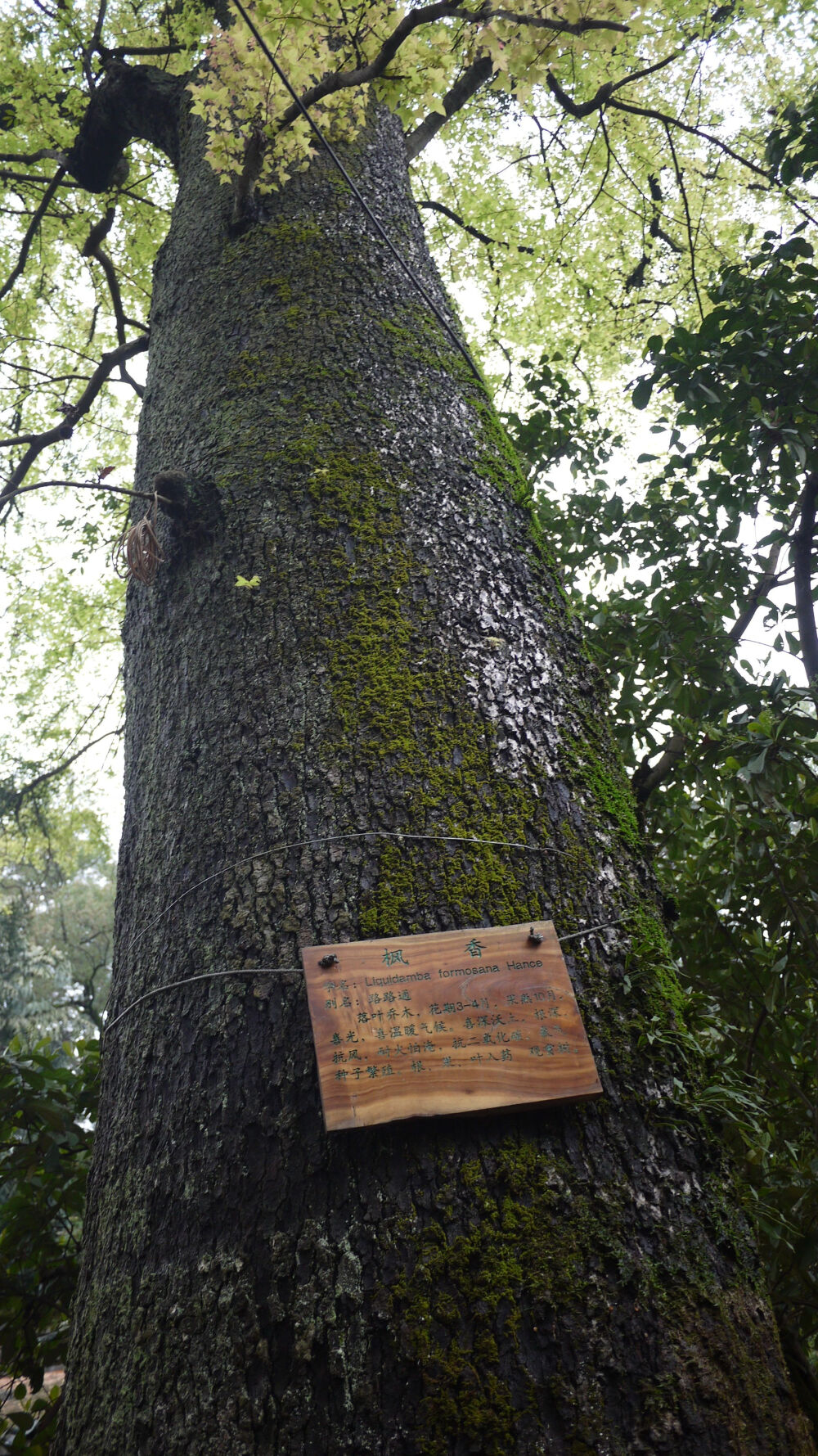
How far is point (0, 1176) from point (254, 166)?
3.18m

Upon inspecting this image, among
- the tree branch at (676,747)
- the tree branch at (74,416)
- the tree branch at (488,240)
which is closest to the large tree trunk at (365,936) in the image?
the tree branch at (676,747)

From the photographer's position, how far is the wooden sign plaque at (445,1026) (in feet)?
4.05

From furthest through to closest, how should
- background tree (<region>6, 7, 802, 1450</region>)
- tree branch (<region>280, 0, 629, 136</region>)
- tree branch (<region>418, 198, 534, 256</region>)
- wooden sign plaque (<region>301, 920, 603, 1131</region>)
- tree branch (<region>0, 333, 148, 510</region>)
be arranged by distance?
tree branch (<region>418, 198, 534, 256</region>), tree branch (<region>0, 333, 148, 510</region>), tree branch (<region>280, 0, 629, 136</region>), wooden sign plaque (<region>301, 920, 603, 1131</region>), background tree (<region>6, 7, 802, 1450</region>)

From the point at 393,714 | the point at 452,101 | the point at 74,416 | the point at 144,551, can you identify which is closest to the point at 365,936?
the point at 393,714

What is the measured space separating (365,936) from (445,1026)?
208mm

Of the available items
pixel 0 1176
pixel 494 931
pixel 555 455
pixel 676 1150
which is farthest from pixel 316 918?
pixel 555 455

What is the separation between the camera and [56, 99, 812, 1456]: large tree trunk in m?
1.09

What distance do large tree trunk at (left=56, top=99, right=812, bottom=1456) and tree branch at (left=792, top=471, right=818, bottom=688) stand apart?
48.2 inches

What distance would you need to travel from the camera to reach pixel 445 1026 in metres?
1.29

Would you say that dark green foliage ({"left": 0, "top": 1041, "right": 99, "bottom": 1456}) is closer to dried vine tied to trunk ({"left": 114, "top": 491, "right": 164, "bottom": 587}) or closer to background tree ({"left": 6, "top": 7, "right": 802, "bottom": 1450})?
background tree ({"left": 6, "top": 7, "right": 802, "bottom": 1450})

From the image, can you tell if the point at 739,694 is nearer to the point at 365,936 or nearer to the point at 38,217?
the point at 365,936

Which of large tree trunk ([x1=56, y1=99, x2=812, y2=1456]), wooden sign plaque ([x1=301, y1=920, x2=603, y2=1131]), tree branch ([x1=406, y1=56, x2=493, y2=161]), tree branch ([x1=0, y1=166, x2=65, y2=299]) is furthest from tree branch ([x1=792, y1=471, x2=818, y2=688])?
tree branch ([x1=0, y1=166, x2=65, y2=299])

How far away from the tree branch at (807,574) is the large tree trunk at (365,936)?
48.2 inches

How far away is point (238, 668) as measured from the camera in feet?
5.98
